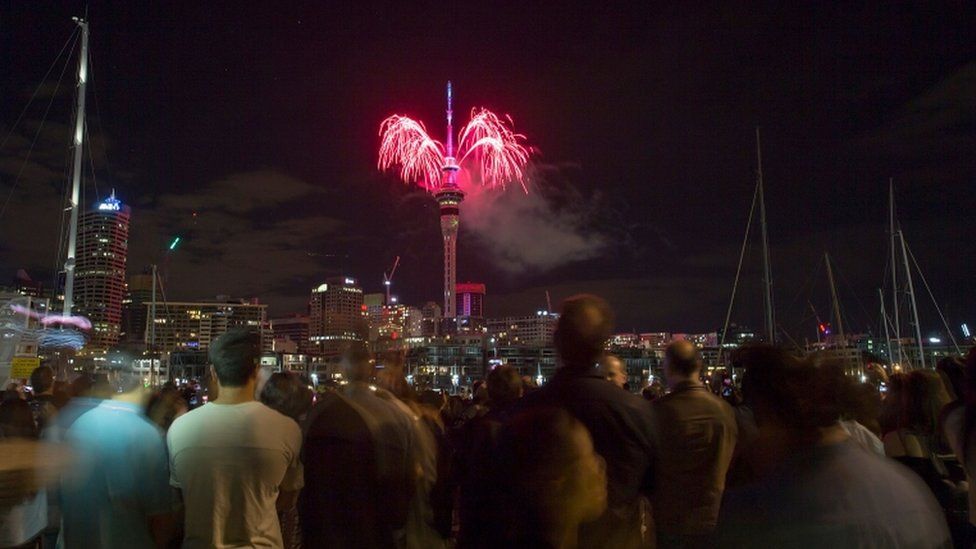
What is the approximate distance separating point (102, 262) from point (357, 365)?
3675 inches

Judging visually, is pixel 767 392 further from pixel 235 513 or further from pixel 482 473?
pixel 235 513

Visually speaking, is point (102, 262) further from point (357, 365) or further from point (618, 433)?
point (618, 433)

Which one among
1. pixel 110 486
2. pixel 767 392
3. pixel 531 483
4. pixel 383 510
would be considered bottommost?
pixel 383 510

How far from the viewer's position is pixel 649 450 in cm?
329

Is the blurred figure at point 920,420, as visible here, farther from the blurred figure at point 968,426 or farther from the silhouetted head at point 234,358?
the silhouetted head at point 234,358

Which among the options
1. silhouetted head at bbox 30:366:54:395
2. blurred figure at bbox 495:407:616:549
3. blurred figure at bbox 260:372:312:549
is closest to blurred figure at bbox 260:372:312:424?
blurred figure at bbox 260:372:312:549

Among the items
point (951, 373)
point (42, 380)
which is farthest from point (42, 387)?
point (951, 373)

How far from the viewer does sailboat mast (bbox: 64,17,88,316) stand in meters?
21.8

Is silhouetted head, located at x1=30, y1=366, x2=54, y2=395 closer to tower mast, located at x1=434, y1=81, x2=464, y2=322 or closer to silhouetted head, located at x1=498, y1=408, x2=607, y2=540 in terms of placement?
silhouetted head, located at x1=498, y1=408, x2=607, y2=540

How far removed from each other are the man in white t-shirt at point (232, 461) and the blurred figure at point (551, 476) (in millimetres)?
1961

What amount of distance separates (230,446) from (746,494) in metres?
2.78

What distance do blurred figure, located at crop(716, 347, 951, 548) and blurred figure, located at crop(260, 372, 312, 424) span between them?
5488 mm

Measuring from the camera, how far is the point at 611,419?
3199 mm

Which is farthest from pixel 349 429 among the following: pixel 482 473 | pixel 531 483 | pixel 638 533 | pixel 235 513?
pixel 531 483
